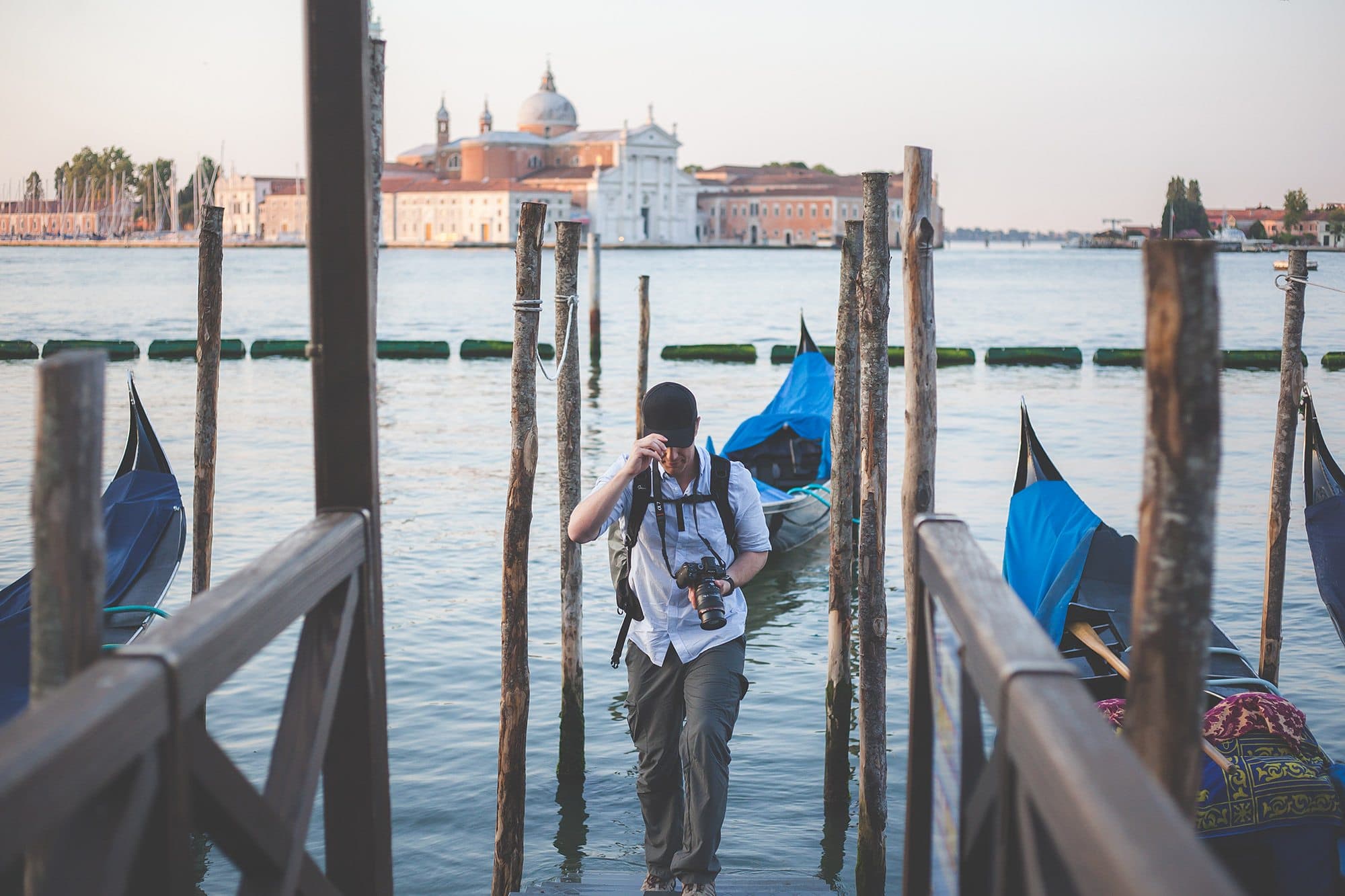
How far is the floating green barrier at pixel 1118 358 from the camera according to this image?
701 inches

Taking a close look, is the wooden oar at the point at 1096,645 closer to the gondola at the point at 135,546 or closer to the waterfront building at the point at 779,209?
the gondola at the point at 135,546

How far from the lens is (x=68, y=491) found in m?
1.06

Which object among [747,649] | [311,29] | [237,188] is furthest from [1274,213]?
[237,188]

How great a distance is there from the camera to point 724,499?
261 centimetres

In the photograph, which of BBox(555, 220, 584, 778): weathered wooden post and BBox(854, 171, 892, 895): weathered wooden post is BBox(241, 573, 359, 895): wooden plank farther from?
BBox(555, 220, 584, 778): weathered wooden post

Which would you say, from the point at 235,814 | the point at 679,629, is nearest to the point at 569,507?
the point at 679,629

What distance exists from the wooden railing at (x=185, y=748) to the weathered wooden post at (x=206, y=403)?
2339mm

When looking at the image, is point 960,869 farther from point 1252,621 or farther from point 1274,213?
point 1274,213

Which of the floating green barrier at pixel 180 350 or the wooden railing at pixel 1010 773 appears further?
the floating green barrier at pixel 180 350

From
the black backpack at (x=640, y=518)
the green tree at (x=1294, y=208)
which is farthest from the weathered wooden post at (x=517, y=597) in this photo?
the green tree at (x=1294, y=208)

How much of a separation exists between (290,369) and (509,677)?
14161mm

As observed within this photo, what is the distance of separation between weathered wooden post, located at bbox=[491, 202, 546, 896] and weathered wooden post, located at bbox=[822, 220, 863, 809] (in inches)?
31.1

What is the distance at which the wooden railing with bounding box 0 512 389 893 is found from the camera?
919mm

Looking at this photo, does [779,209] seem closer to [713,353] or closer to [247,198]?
[247,198]
